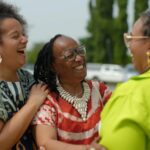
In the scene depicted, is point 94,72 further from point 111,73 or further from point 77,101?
point 77,101

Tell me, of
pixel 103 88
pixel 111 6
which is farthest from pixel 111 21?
pixel 103 88

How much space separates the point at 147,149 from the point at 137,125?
12cm

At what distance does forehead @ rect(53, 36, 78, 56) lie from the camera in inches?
110

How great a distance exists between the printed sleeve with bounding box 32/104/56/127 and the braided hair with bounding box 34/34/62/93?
0.49 feet

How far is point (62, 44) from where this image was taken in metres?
2.79

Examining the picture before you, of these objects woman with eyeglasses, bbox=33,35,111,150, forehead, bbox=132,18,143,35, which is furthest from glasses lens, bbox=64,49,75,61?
forehead, bbox=132,18,143,35

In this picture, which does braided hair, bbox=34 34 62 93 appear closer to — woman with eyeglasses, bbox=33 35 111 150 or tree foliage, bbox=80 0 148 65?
woman with eyeglasses, bbox=33 35 111 150

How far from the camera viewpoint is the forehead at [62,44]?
2.79m

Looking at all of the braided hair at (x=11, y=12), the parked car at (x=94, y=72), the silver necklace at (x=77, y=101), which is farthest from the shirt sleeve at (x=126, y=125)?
the parked car at (x=94, y=72)

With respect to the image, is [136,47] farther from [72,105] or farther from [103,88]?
[103,88]

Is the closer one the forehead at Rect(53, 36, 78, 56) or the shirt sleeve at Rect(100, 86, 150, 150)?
the shirt sleeve at Rect(100, 86, 150, 150)

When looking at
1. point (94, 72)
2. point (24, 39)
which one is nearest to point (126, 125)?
point (24, 39)

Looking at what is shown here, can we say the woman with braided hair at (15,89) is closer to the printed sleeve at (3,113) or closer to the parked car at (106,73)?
the printed sleeve at (3,113)

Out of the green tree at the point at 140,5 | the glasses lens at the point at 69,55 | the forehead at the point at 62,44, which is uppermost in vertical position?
the forehead at the point at 62,44
